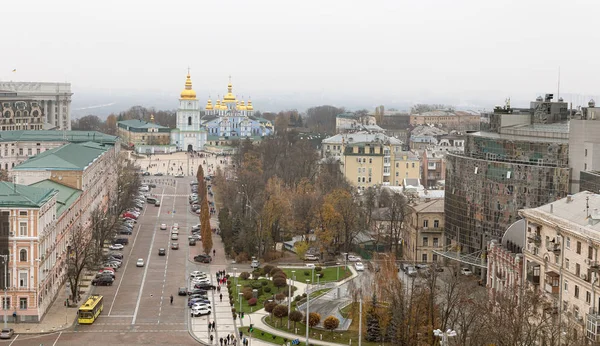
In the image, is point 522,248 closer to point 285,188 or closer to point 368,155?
point 285,188

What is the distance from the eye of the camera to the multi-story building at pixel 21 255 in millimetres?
55000

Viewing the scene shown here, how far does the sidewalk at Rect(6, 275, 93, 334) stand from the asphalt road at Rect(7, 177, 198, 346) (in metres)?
0.99

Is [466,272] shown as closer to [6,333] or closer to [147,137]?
[6,333]

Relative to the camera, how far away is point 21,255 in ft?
182

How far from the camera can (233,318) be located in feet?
186

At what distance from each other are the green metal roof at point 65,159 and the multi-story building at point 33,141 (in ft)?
54.4

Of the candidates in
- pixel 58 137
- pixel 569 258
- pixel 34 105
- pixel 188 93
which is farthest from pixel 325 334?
pixel 188 93

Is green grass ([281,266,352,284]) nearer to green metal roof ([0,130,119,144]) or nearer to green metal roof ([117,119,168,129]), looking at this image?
green metal roof ([0,130,119,144])

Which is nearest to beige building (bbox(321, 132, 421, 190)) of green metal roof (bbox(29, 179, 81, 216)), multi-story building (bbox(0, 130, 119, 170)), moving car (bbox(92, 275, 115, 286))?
multi-story building (bbox(0, 130, 119, 170))

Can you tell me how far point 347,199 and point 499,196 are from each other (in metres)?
16.2

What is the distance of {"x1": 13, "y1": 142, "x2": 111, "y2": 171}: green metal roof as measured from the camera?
2965 inches

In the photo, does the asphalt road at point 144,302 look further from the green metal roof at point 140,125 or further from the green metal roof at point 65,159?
the green metal roof at point 140,125

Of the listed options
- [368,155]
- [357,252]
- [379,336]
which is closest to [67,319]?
[379,336]

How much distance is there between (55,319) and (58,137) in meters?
56.2
